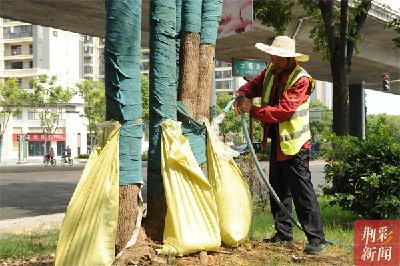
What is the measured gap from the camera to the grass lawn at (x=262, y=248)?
147 inches

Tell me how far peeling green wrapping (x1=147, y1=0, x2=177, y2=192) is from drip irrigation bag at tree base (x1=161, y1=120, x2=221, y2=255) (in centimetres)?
13

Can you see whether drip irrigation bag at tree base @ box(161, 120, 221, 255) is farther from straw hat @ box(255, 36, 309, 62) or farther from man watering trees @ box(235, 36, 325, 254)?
straw hat @ box(255, 36, 309, 62)

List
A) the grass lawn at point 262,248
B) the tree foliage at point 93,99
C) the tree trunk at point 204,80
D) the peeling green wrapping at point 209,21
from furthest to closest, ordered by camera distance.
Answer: the tree foliage at point 93,99 → the peeling green wrapping at point 209,21 → the tree trunk at point 204,80 → the grass lawn at point 262,248

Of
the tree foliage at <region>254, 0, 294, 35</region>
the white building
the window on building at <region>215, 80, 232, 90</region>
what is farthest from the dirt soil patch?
the window on building at <region>215, 80, 232, 90</region>

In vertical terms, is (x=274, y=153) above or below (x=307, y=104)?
below

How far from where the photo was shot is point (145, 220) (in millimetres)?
3795


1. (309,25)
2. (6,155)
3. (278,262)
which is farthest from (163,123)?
(6,155)

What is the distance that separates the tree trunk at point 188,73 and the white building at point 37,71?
50.8 meters

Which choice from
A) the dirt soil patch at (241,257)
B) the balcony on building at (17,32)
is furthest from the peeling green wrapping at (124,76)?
A: the balcony on building at (17,32)

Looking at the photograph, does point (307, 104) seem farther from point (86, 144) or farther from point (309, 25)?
point (86, 144)

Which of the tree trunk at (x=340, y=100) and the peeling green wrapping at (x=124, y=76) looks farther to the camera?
the tree trunk at (x=340, y=100)

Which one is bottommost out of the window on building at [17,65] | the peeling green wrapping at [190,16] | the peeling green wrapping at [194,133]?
the peeling green wrapping at [194,133]

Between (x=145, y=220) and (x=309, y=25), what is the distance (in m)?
15.9

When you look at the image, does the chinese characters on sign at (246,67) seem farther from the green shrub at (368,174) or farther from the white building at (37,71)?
the white building at (37,71)
